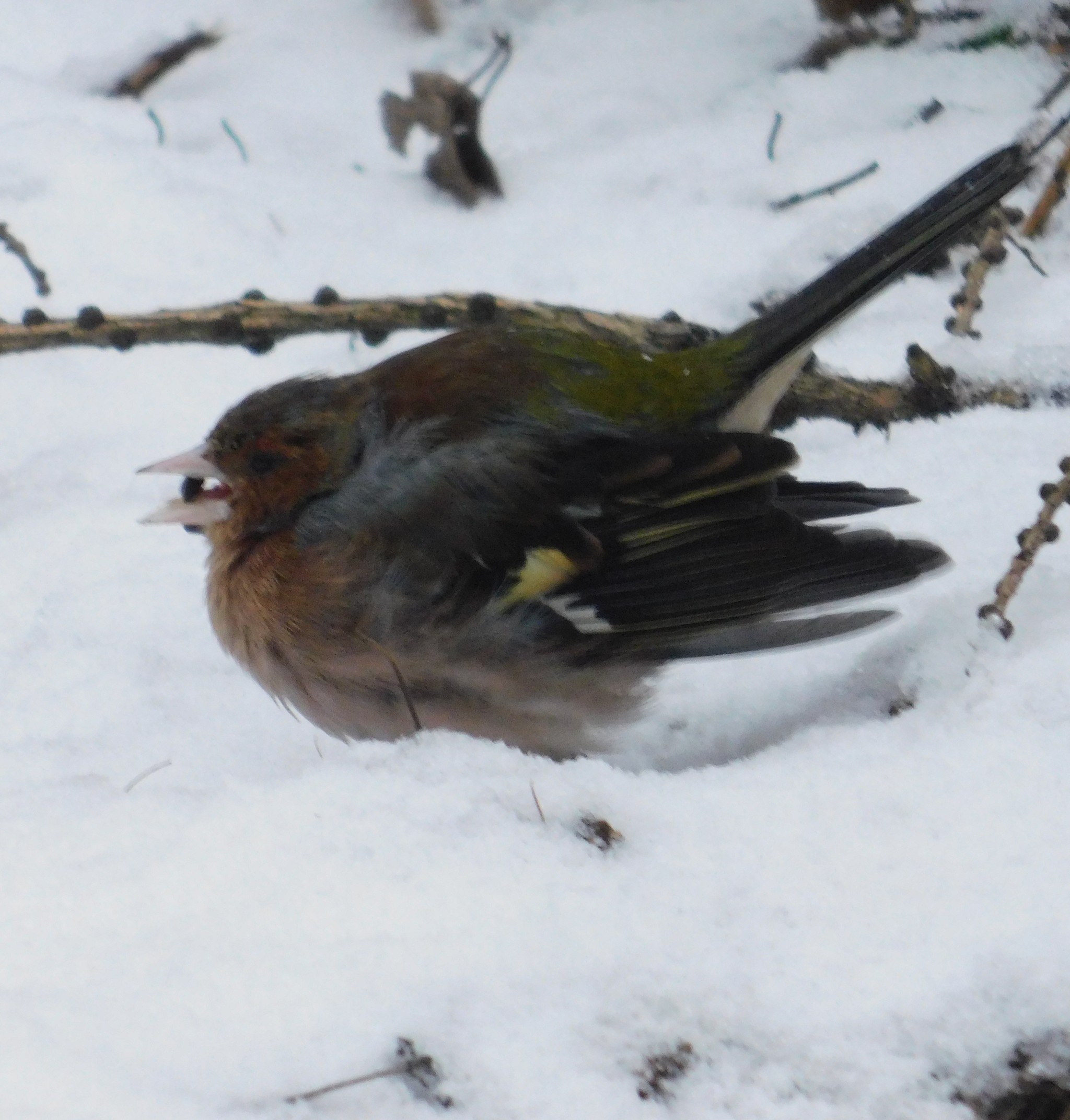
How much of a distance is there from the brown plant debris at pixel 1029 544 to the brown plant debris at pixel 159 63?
13.4ft

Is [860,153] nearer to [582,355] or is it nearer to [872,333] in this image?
[872,333]

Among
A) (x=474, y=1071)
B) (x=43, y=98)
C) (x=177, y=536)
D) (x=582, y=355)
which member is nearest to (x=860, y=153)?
(x=582, y=355)

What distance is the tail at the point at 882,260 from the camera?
263 centimetres

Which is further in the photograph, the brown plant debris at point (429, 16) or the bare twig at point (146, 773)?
the brown plant debris at point (429, 16)

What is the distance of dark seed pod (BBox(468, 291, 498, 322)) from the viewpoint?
2.93 metres

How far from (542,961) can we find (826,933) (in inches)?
14.1

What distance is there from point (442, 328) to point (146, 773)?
1290 mm

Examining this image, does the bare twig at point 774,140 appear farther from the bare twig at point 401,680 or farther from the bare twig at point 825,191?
the bare twig at point 401,680

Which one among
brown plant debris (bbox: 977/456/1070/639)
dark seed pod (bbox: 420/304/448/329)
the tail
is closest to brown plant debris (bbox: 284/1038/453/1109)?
brown plant debris (bbox: 977/456/1070/639)

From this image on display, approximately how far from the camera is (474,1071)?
1440mm

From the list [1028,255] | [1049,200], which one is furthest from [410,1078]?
[1049,200]

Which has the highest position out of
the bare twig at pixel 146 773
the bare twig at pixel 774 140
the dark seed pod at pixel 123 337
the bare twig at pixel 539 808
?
the bare twig at pixel 774 140

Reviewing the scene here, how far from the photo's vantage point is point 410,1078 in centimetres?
144

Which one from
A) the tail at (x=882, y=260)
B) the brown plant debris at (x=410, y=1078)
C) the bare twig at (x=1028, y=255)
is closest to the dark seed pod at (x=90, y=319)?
the tail at (x=882, y=260)
